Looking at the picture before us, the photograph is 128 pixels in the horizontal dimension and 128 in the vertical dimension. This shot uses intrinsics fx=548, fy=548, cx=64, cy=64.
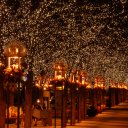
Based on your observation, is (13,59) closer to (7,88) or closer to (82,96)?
(7,88)

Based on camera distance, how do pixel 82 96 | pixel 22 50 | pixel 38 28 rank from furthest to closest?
pixel 82 96, pixel 38 28, pixel 22 50

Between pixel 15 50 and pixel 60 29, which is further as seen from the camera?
pixel 60 29

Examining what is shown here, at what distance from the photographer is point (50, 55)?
3359cm

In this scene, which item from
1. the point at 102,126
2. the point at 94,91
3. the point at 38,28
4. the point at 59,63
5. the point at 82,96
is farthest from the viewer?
the point at 94,91

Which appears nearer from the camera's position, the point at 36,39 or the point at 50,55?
the point at 36,39

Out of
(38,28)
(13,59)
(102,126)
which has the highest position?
(38,28)

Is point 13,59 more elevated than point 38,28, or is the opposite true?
point 38,28

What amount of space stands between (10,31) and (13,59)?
2.48m

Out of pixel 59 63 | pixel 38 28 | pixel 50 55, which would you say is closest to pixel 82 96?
pixel 50 55

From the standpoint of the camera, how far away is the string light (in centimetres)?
2194

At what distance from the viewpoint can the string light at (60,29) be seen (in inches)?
864

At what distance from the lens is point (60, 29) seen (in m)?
28.4

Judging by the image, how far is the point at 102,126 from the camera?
3080cm

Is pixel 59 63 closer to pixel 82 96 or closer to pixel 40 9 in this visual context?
pixel 40 9
